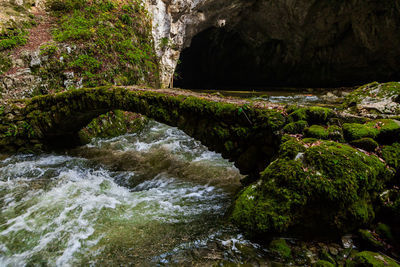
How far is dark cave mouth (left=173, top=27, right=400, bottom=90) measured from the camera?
19.8 m

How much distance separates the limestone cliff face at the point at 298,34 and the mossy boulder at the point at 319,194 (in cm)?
1456

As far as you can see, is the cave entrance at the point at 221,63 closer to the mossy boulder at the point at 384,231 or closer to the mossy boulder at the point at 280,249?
the mossy boulder at the point at 280,249

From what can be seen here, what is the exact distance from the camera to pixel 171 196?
4.25 m

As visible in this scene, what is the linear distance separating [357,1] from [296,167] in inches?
779

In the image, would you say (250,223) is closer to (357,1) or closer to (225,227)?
(225,227)

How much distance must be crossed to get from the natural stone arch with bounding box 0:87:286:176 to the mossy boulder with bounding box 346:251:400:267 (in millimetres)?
1633

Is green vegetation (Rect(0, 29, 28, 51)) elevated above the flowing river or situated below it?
above

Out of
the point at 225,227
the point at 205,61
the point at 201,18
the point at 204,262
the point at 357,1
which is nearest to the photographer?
the point at 204,262

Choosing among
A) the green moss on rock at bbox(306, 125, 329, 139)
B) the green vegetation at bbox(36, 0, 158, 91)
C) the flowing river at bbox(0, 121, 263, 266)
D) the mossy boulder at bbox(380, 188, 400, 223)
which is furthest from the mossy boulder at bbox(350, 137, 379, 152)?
the green vegetation at bbox(36, 0, 158, 91)

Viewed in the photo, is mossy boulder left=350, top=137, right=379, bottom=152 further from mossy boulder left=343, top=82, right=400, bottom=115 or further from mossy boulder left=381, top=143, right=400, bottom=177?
mossy boulder left=343, top=82, right=400, bottom=115

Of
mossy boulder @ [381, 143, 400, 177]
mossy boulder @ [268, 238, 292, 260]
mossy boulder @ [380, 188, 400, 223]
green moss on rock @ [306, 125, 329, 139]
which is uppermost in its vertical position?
green moss on rock @ [306, 125, 329, 139]

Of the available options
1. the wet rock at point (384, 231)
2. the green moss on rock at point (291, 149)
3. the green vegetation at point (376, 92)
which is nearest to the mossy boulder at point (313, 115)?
the green moss on rock at point (291, 149)

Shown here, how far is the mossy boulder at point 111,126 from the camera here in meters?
7.94

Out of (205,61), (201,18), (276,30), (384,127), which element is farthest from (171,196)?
(205,61)
